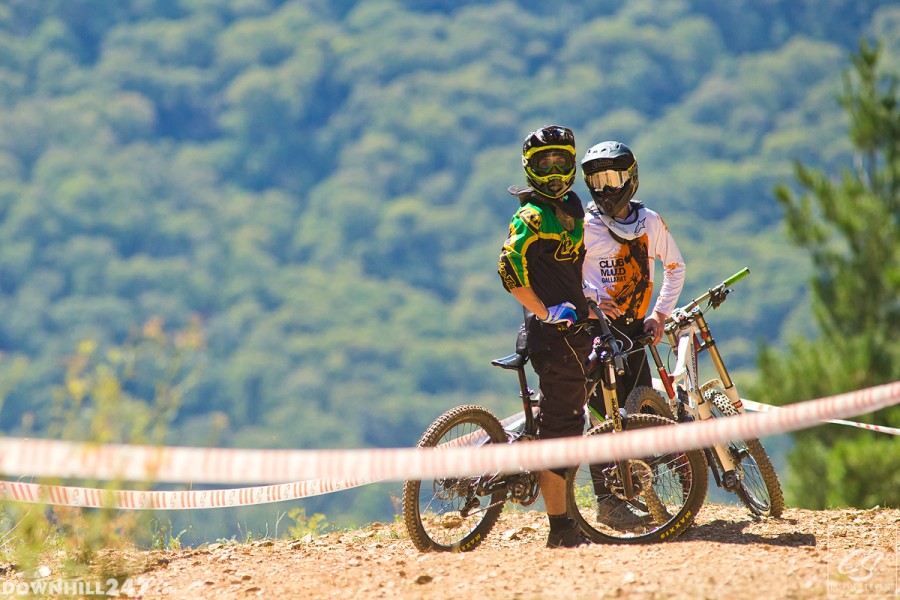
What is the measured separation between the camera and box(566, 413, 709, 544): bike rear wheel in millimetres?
7090

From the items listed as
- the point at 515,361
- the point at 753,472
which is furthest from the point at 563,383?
the point at 753,472

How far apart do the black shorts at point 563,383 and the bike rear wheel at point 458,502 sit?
0.35 meters

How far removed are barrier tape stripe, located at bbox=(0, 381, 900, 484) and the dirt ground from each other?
1.83ft

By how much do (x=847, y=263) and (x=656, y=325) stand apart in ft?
55.9

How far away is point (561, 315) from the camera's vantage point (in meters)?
6.79

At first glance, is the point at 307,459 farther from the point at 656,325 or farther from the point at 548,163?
the point at 656,325

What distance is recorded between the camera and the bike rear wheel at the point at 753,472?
25.8 feet

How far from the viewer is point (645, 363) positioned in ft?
26.5

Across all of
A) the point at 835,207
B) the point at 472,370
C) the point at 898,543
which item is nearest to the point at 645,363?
the point at 898,543

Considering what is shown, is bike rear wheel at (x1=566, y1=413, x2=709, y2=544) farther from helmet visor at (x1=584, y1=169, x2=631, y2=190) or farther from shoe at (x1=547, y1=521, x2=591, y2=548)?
helmet visor at (x1=584, y1=169, x2=631, y2=190)

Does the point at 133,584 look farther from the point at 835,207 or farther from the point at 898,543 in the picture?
the point at 835,207

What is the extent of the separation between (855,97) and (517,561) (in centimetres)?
1923

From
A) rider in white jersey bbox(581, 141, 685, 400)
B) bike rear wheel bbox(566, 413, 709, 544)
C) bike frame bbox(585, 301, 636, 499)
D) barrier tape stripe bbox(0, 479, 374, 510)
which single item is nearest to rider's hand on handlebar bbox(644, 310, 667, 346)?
rider in white jersey bbox(581, 141, 685, 400)

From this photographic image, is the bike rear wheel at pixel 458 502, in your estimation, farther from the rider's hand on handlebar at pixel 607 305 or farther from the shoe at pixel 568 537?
the rider's hand on handlebar at pixel 607 305
